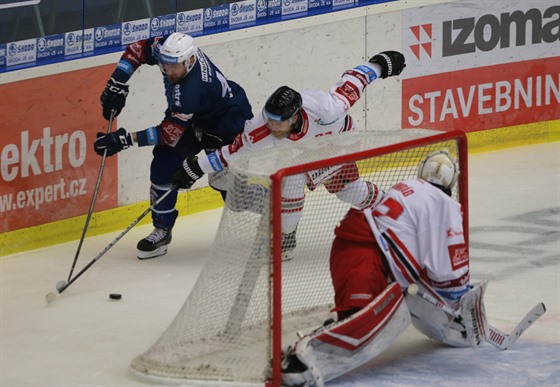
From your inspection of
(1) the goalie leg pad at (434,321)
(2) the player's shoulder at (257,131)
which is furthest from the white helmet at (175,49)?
(1) the goalie leg pad at (434,321)

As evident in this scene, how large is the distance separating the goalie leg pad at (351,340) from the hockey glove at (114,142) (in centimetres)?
212

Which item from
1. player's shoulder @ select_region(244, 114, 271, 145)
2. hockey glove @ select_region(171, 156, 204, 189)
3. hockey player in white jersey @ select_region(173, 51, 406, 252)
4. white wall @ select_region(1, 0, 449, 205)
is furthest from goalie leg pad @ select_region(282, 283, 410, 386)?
white wall @ select_region(1, 0, 449, 205)

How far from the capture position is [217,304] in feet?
17.3

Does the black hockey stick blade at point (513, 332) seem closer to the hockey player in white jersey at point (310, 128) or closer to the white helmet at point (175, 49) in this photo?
the hockey player in white jersey at point (310, 128)

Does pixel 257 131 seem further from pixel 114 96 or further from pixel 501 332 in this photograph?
pixel 501 332

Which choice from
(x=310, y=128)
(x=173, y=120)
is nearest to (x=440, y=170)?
(x=310, y=128)

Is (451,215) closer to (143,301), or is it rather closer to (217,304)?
(217,304)

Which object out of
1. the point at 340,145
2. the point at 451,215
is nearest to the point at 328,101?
the point at 340,145

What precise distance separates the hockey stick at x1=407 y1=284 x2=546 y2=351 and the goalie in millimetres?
19

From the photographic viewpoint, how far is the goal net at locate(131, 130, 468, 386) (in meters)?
5.11

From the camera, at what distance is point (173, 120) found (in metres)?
7.04

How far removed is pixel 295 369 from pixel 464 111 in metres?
4.06

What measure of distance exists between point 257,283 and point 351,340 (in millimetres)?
369

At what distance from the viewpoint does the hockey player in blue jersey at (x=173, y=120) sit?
689 centimetres
